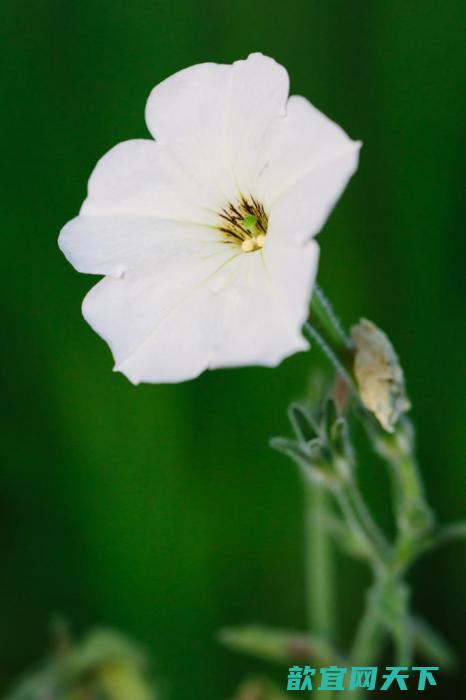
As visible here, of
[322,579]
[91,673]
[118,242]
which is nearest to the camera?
[118,242]

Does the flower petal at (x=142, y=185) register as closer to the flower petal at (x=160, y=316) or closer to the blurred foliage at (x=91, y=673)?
the flower petal at (x=160, y=316)

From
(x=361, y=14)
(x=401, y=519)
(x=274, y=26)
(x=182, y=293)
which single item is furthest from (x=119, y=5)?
(x=401, y=519)

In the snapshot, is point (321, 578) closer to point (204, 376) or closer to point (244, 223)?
point (204, 376)

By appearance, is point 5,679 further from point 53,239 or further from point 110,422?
point 53,239

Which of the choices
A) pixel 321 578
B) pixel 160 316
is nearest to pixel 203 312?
pixel 160 316

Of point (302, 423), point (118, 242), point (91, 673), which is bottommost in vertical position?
point (91, 673)
